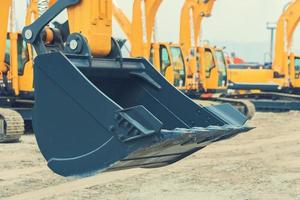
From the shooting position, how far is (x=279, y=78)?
2192 centimetres

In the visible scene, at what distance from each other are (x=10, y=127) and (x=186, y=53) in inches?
300

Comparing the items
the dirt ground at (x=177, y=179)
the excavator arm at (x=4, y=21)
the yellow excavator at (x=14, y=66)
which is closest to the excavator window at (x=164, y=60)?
the yellow excavator at (x=14, y=66)

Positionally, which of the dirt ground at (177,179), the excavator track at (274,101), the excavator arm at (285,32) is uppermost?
the excavator arm at (285,32)

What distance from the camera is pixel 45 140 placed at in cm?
481

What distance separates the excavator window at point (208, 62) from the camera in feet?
61.7

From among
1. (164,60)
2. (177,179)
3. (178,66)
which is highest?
(164,60)

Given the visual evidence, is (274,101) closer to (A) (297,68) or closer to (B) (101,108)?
(A) (297,68)

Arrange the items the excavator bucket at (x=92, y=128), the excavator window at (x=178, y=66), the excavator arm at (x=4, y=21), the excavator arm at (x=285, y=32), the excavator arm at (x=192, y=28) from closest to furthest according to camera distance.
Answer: the excavator bucket at (x=92, y=128)
the excavator arm at (x=4, y=21)
the excavator window at (x=178, y=66)
the excavator arm at (x=192, y=28)
the excavator arm at (x=285, y=32)

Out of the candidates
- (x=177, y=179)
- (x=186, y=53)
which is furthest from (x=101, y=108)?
(x=186, y=53)

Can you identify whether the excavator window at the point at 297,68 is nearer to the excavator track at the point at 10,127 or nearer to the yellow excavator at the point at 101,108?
the excavator track at the point at 10,127

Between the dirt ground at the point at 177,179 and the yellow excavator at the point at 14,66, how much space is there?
2.04 meters

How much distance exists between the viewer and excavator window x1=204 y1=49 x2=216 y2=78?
1881 centimetres

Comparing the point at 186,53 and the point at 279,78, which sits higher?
the point at 186,53

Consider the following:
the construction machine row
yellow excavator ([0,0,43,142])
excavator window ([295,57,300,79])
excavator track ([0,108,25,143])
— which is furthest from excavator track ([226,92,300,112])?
the construction machine row
